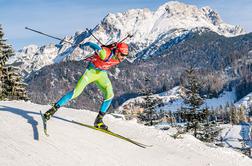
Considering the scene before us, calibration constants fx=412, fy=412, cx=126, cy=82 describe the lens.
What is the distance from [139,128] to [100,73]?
424 centimetres

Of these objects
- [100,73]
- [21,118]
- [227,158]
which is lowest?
[227,158]

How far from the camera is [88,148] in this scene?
11898 mm

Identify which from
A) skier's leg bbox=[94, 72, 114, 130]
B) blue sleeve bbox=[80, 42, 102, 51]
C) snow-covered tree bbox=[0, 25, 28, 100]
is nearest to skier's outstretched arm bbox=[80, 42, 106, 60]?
blue sleeve bbox=[80, 42, 102, 51]

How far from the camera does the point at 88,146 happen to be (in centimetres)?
1209

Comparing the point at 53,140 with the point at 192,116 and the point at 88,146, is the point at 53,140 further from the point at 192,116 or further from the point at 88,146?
the point at 192,116

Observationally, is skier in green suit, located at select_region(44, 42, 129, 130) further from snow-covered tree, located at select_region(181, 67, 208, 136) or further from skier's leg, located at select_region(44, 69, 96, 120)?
snow-covered tree, located at select_region(181, 67, 208, 136)

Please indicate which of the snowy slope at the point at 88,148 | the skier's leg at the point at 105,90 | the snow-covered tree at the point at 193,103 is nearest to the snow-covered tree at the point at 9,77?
the snow-covered tree at the point at 193,103

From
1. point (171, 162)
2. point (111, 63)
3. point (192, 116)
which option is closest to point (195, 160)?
point (171, 162)

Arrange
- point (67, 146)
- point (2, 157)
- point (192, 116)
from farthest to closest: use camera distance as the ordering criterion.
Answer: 1. point (192, 116)
2. point (67, 146)
3. point (2, 157)

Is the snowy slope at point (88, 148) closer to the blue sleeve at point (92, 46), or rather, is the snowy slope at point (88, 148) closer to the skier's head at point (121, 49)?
the blue sleeve at point (92, 46)

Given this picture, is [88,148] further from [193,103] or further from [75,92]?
[193,103]

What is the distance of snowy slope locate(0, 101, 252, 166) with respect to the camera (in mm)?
10336

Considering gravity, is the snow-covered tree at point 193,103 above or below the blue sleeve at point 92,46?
below

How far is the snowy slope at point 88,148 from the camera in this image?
33.9ft
